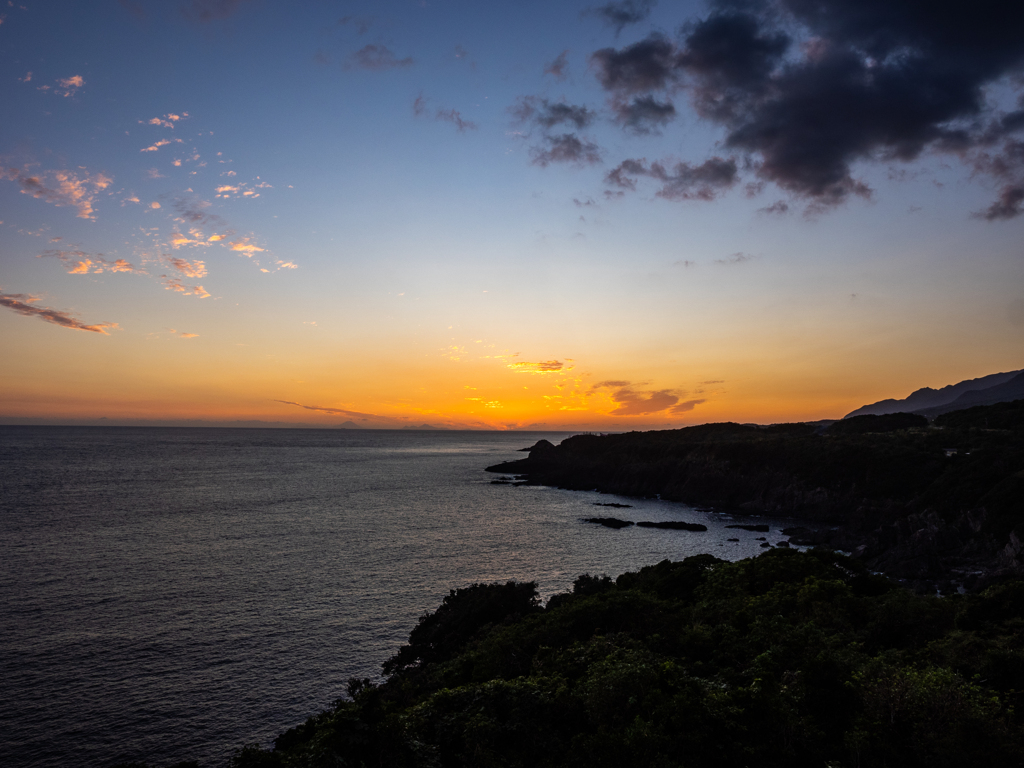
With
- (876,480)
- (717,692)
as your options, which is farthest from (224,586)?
(876,480)

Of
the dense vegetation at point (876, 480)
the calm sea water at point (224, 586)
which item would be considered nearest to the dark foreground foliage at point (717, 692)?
the calm sea water at point (224, 586)

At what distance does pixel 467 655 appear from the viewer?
83.9ft

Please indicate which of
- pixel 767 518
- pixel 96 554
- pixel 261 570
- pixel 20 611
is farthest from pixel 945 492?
pixel 96 554

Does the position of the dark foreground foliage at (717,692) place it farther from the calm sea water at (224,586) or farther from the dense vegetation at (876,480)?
the dense vegetation at (876,480)

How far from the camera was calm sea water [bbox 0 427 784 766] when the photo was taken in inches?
1030

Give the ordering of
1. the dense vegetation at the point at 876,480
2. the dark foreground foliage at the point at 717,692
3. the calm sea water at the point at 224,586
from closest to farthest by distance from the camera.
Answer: the dark foreground foliage at the point at 717,692
the calm sea water at the point at 224,586
the dense vegetation at the point at 876,480

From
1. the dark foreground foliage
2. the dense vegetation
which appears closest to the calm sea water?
the dark foreground foliage

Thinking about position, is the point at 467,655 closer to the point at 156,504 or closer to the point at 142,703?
the point at 142,703

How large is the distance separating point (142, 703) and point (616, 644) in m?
26.3

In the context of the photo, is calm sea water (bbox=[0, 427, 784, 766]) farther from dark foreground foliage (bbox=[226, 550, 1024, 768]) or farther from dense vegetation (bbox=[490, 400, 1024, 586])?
dense vegetation (bbox=[490, 400, 1024, 586])

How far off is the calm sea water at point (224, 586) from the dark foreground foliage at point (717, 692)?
8.61 meters

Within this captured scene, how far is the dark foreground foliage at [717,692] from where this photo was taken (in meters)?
14.0

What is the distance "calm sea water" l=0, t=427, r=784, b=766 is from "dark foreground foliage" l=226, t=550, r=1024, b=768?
861 centimetres

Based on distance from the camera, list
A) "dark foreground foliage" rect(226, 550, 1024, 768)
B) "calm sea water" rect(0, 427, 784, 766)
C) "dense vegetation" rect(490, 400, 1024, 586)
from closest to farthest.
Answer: "dark foreground foliage" rect(226, 550, 1024, 768) < "calm sea water" rect(0, 427, 784, 766) < "dense vegetation" rect(490, 400, 1024, 586)
